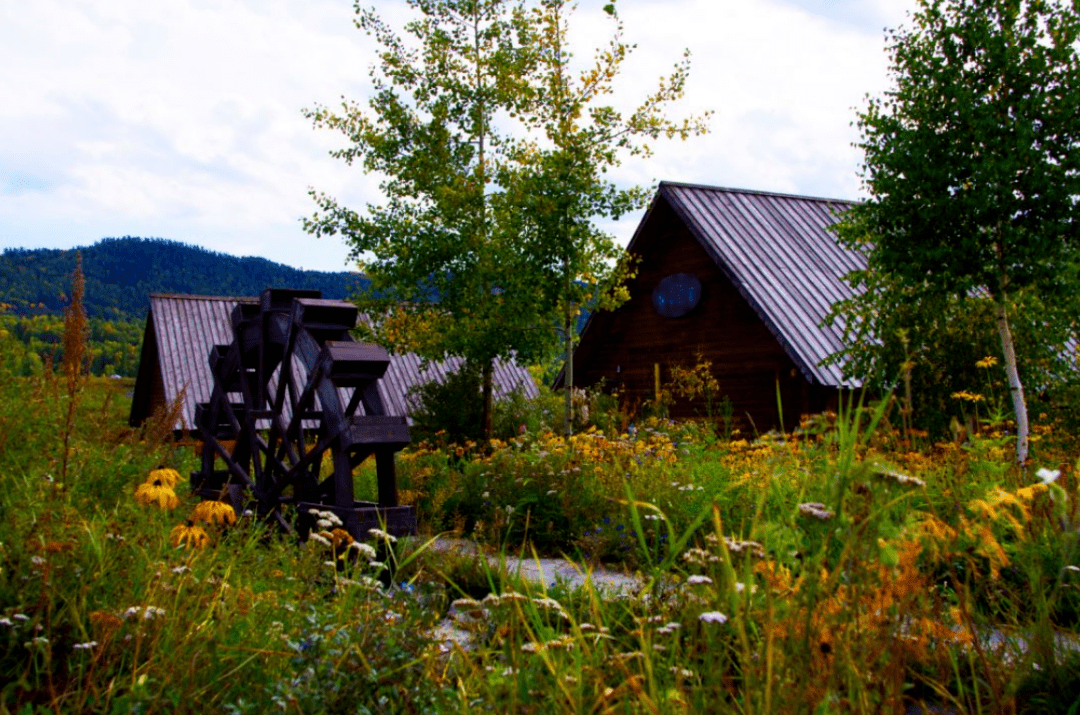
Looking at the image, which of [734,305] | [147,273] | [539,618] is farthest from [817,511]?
[147,273]

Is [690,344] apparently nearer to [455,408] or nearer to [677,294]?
[677,294]

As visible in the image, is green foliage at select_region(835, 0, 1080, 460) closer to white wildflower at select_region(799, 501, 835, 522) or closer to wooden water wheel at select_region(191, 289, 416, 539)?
wooden water wheel at select_region(191, 289, 416, 539)

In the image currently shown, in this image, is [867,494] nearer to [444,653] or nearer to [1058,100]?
[444,653]

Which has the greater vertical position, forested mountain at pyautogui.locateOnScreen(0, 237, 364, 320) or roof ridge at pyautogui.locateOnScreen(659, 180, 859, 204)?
forested mountain at pyautogui.locateOnScreen(0, 237, 364, 320)

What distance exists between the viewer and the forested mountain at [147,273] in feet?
271

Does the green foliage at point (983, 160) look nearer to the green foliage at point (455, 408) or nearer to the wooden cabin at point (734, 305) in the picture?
the wooden cabin at point (734, 305)

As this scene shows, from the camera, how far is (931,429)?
579 inches

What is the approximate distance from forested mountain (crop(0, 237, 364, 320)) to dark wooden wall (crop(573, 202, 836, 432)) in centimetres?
6032

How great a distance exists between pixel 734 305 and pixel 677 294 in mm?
1401

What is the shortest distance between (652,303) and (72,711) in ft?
62.7

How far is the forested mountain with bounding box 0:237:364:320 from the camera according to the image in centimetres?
8250

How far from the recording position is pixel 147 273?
97.4 metres

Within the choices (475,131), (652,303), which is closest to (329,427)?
(475,131)

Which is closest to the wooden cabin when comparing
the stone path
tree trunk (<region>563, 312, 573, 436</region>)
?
tree trunk (<region>563, 312, 573, 436</region>)
